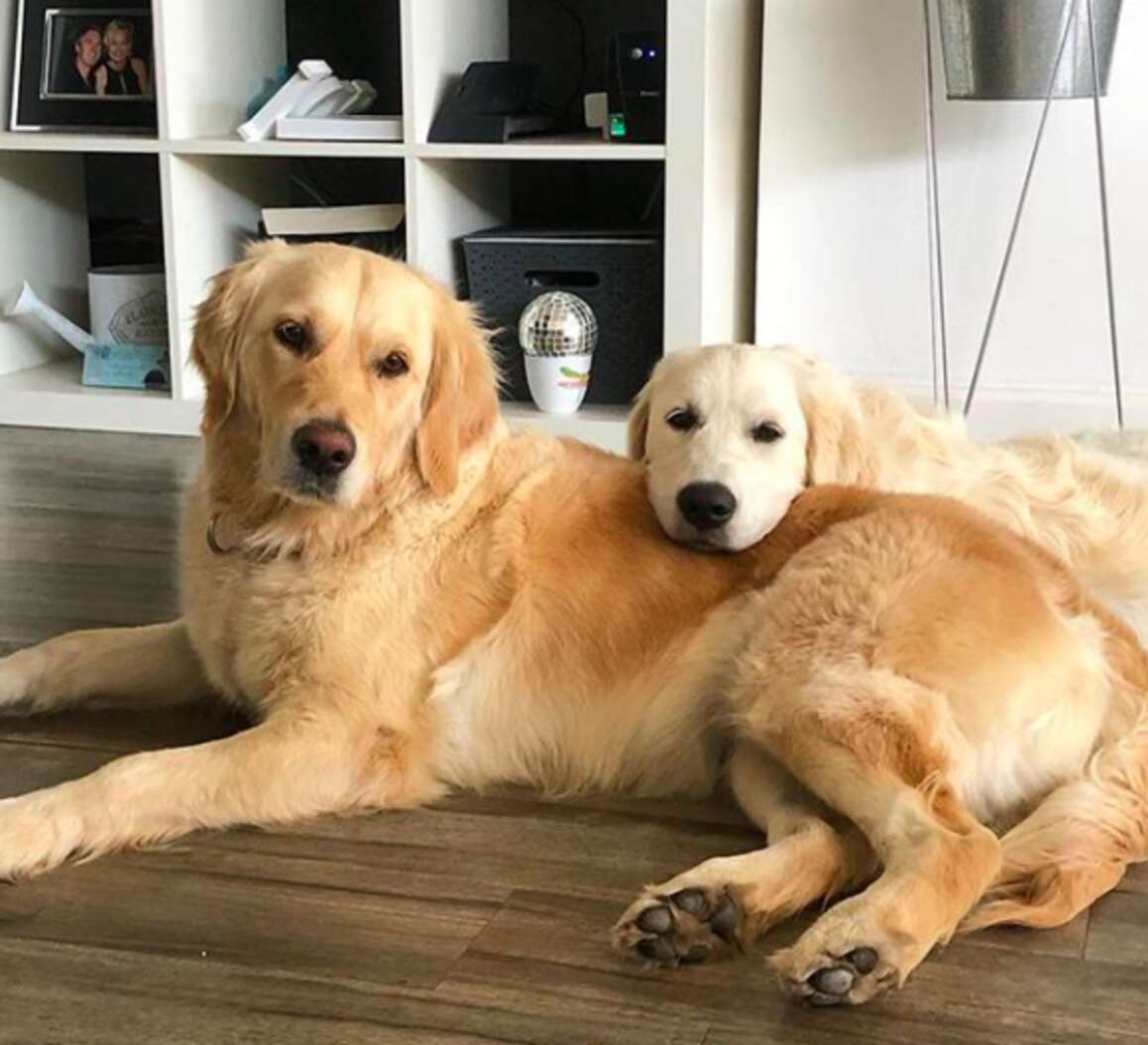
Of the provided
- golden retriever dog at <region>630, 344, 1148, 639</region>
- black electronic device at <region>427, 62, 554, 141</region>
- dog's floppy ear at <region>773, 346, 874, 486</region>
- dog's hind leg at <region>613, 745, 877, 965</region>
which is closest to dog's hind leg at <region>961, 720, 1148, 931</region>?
dog's hind leg at <region>613, 745, 877, 965</region>

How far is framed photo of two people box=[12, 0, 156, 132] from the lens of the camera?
377 cm

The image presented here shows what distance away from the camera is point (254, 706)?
5.93 feet

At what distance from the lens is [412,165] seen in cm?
350

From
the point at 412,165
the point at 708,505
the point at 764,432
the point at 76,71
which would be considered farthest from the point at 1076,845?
the point at 76,71

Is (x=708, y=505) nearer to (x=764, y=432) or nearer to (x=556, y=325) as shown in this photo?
(x=764, y=432)

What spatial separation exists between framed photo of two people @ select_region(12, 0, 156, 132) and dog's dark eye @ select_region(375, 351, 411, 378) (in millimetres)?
2280

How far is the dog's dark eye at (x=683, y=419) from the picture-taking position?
201 centimetres

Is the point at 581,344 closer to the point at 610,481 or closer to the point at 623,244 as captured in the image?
the point at 623,244

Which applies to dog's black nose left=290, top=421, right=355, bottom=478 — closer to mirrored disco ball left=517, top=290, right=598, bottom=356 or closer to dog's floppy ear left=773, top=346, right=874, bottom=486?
dog's floppy ear left=773, top=346, right=874, bottom=486

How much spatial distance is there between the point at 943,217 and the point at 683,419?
5.63 feet

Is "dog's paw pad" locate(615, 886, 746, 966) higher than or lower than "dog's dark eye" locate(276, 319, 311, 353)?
lower

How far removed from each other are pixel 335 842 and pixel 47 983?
1.18 ft

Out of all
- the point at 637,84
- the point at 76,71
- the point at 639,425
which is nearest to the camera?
the point at 639,425

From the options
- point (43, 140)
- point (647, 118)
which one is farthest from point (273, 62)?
point (647, 118)
